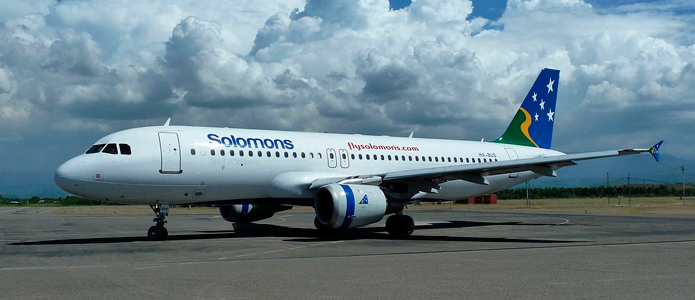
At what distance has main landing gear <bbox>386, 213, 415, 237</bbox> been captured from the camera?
24344 mm

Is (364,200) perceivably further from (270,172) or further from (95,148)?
(95,148)

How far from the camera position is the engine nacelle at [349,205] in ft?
70.8

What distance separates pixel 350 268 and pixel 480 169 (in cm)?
1075

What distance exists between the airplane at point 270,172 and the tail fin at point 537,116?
7.58 meters

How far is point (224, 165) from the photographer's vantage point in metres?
22.6

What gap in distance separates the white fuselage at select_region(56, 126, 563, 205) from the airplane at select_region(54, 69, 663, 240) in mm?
32

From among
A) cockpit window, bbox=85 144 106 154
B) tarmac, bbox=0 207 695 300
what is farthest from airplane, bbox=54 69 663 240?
tarmac, bbox=0 207 695 300

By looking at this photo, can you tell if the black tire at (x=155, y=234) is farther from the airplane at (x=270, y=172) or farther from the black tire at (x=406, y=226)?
the black tire at (x=406, y=226)

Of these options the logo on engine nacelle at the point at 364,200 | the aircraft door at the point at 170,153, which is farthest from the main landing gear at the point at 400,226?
the aircraft door at the point at 170,153

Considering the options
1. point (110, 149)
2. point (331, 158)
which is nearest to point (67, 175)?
point (110, 149)

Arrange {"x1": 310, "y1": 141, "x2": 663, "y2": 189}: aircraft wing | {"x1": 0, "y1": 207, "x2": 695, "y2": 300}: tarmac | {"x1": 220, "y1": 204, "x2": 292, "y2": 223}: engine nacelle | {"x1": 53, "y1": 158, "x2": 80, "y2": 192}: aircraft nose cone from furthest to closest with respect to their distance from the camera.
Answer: {"x1": 220, "y1": 204, "x2": 292, "y2": 223}: engine nacelle → {"x1": 310, "y1": 141, "x2": 663, "y2": 189}: aircraft wing → {"x1": 53, "y1": 158, "x2": 80, "y2": 192}: aircraft nose cone → {"x1": 0, "y1": 207, "x2": 695, "y2": 300}: tarmac

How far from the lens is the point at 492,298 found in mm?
9656

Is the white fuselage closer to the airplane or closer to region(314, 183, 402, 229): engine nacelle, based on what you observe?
the airplane

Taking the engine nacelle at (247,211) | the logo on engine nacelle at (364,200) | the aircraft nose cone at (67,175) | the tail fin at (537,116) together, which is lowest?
the engine nacelle at (247,211)
